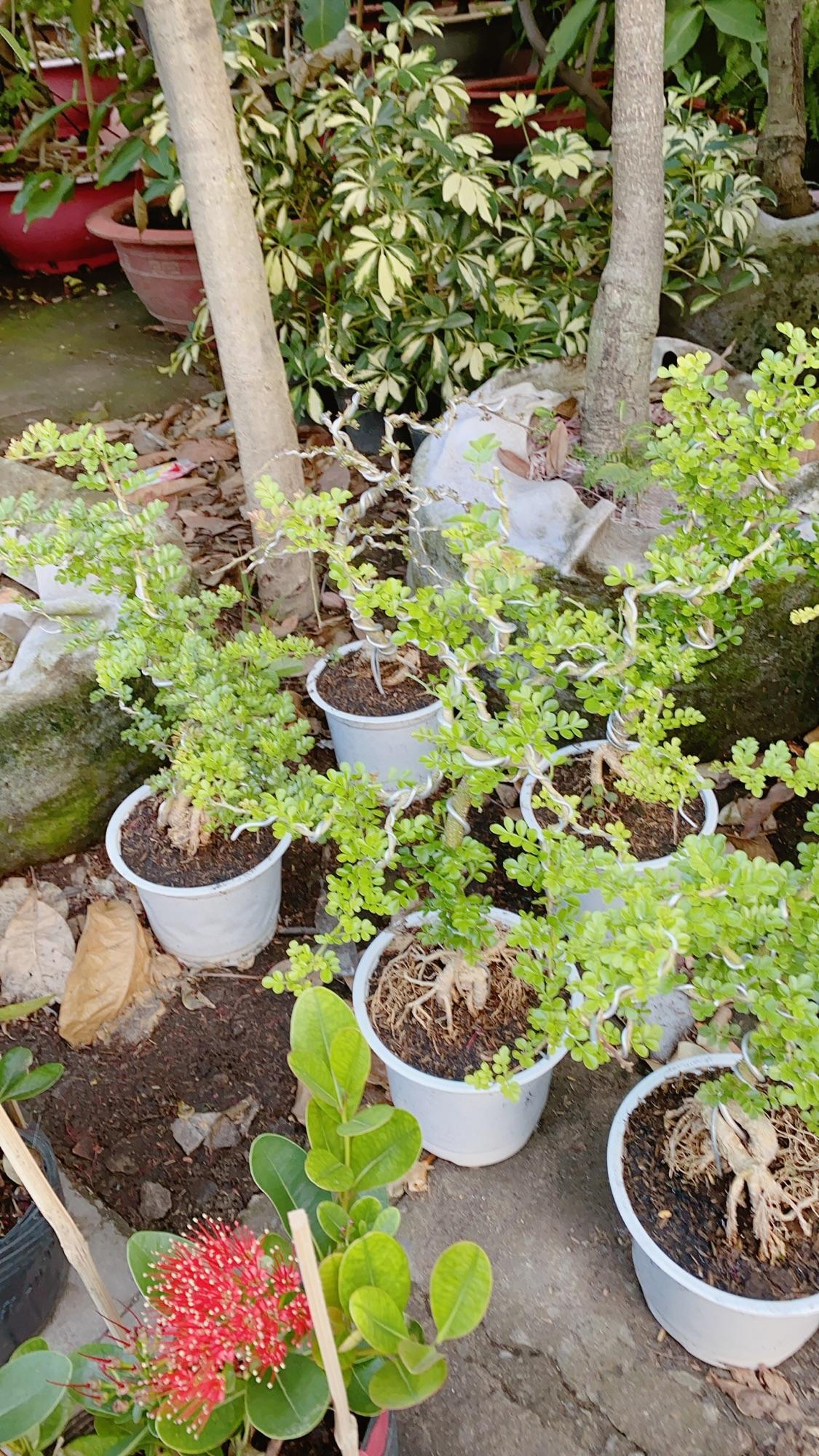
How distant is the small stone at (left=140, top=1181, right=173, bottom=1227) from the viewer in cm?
161

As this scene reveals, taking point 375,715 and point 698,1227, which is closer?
point 698,1227

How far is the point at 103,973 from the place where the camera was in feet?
6.26

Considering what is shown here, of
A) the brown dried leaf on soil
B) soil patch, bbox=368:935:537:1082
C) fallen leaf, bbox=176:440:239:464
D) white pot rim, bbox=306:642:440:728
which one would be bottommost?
the brown dried leaf on soil

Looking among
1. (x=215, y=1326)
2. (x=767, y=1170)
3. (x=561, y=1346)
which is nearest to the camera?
(x=215, y=1326)

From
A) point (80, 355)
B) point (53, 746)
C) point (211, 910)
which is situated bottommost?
point (211, 910)

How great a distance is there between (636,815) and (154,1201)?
107 cm

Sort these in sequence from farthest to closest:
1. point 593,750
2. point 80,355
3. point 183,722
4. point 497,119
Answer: point 80,355, point 497,119, point 593,750, point 183,722

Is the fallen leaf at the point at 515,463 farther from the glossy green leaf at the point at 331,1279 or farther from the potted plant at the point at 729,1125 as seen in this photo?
the glossy green leaf at the point at 331,1279

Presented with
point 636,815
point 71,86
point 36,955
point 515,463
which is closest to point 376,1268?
point 636,815

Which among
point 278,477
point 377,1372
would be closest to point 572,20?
point 278,477

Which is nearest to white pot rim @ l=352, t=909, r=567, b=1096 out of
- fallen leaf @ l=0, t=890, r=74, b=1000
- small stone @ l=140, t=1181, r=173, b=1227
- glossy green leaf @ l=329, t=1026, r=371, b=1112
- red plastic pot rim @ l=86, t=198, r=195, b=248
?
glossy green leaf @ l=329, t=1026, r=371, b=1112

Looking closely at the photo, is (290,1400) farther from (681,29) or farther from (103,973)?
(681,29)

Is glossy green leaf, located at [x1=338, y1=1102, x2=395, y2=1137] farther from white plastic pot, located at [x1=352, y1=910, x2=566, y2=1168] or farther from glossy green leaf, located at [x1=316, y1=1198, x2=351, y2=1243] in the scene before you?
white plastic pot, located at [x1=352, y1=910, x2=566, y2=1168]

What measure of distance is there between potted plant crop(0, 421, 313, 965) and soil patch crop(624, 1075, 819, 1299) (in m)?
0.68
